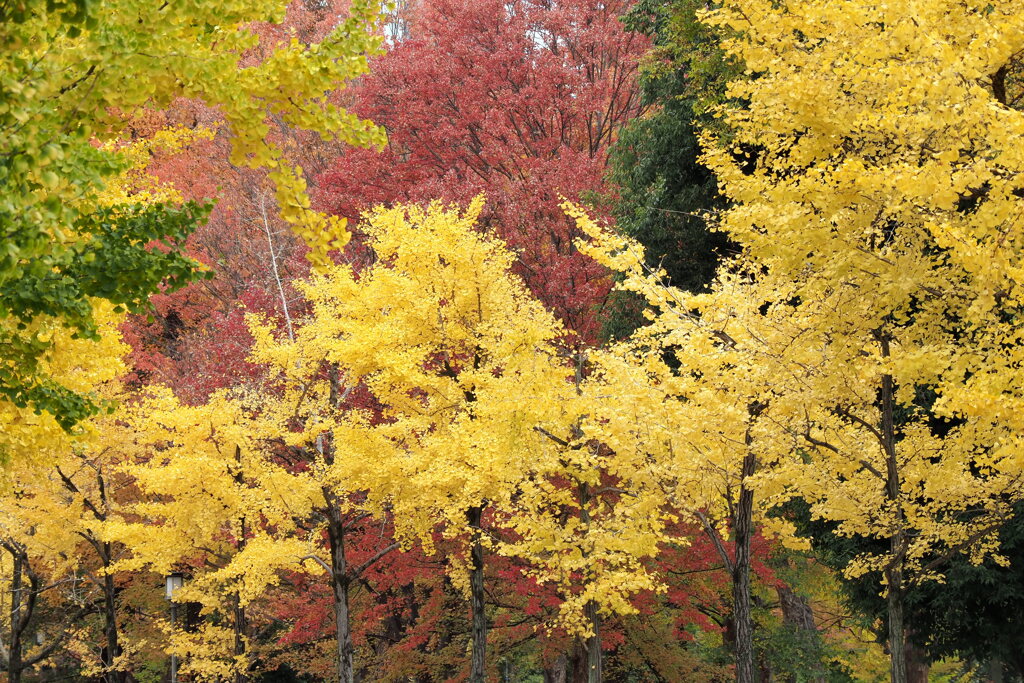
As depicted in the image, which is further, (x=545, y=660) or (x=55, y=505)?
(x=55, y=505)

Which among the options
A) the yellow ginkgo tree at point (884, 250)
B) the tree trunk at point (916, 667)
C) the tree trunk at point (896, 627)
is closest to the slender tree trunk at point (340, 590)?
the yellow ginkgo tree at point (884, 250)

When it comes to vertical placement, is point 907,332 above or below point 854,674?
above

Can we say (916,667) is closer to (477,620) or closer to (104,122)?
(477,620)

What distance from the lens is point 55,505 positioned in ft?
62.6

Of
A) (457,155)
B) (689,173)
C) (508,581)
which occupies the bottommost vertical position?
(508,581)

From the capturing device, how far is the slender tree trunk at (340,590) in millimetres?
15273

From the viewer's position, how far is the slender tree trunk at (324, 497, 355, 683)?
15273mm

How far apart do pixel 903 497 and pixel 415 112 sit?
20.8 m

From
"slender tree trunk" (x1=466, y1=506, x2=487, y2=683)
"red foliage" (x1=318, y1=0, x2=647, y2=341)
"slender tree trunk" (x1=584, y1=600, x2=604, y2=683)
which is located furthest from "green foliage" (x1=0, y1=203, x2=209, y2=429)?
"red foliage" (x1=318, y1=0, x2=647, y2=341)

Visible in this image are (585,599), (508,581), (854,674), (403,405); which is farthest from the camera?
(854,674)

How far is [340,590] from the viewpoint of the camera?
15.4m

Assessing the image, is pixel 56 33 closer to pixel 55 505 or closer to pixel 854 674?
pixel 55 505

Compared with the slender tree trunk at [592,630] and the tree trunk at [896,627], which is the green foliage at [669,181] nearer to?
the slender tree trunk at [592,630]

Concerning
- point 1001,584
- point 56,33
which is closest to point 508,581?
point 1001,584
